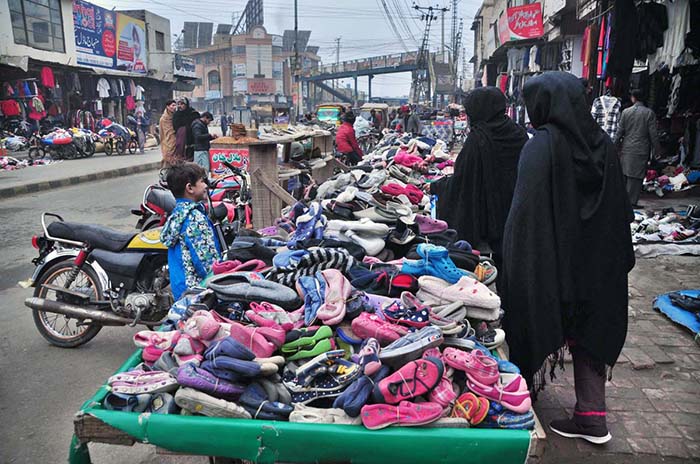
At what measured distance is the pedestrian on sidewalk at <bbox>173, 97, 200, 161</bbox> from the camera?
10109 millimetres

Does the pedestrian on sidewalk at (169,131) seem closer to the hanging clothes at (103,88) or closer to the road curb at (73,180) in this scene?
the road curb at (73,180)

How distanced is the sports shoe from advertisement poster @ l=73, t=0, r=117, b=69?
2911 cm

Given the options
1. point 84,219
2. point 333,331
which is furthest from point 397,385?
point 84,219

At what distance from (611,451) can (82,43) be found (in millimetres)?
30100

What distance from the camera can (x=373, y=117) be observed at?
88.2 ft

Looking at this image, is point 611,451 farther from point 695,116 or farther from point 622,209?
point 695,116

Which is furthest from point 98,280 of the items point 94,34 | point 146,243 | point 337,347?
point 94,34

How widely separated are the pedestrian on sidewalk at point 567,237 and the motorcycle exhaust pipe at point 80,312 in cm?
294

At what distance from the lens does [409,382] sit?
6.44 feet

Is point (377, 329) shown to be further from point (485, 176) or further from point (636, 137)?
point (636, 137)

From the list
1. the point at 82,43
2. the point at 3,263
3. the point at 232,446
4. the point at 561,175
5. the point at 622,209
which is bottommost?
the point at 3,263

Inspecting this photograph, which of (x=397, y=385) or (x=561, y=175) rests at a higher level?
(x=561, y=175)

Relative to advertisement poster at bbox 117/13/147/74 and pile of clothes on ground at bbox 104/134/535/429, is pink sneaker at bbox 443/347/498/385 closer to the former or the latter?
pile of clothes on ground at bbox 104/134/535/429

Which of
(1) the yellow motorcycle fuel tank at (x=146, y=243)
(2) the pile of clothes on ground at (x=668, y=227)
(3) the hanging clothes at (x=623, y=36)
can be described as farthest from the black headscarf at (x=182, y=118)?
(2) the pile of clothes on ground at (x=668, y=227)
